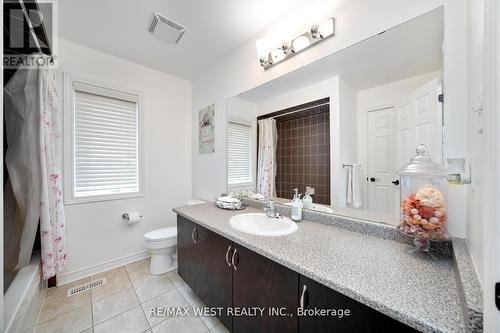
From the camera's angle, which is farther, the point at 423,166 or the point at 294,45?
the point at 294,45

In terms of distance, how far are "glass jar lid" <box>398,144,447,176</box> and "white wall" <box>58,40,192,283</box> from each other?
2472 mm

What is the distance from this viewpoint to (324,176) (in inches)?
55.0

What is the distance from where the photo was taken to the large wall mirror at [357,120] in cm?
100

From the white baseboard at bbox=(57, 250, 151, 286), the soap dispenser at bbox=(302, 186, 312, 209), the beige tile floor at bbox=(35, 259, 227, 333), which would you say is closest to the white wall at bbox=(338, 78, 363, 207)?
the soap dispenser at bbox=(302, 186, 312, 209)

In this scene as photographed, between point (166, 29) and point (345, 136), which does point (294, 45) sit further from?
point (166, 29)

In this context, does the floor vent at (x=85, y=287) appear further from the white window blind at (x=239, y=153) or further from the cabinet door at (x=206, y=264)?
the white window blind at (x=239, y=153)

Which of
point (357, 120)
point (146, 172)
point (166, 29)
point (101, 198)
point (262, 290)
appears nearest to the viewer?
point (262, 290)

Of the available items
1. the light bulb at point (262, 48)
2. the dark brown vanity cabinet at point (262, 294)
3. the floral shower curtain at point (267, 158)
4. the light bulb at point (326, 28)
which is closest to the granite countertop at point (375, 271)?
the dark brown vanity cabinet at point (262, 294)

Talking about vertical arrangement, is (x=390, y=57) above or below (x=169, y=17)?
below

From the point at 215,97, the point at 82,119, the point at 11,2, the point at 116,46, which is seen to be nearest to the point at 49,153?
the point at 82,119

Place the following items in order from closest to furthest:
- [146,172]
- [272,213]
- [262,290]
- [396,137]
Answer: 1. [262,290]
2. [396,137]
3. [272,213]
4. [146,172]

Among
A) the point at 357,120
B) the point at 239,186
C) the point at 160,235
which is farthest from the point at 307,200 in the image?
the point at 160,235

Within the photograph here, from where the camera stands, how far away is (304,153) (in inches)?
59.2

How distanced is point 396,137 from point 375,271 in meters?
0.75
